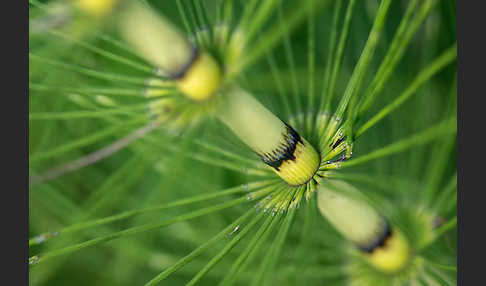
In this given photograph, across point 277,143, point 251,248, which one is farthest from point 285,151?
point 251,248

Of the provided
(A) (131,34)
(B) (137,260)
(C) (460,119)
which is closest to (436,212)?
(C) (460,119)

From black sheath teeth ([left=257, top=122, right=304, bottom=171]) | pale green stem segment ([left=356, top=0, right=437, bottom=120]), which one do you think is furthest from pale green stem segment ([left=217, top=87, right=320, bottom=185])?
pale green stem segment ([left=356, top=0, right=437, bottom=120])

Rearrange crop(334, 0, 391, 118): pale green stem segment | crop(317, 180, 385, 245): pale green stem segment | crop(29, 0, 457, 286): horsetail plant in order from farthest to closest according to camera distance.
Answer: crop(317, 180, 385, 245): pale green stem segment → crop(29, 0, 457, 286): horsetail plant → crop(334, 0, 391, 118): pale green stem segment

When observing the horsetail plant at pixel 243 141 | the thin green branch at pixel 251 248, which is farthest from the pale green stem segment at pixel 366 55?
the thin green branch at pixel 251 248

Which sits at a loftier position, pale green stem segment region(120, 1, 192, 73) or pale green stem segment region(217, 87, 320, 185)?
pale green stem segment region(120, 1, 192, 73)

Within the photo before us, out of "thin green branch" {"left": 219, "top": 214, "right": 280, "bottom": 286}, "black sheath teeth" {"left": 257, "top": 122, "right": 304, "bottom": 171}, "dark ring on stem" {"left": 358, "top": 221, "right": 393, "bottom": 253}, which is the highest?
"black sheath teeth" {"left": 257, "top": 122, "right": 304, "bottom": 171}

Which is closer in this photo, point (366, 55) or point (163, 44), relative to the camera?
point (366, 55)

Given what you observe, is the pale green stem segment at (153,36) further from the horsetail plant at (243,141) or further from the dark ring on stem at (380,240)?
the dark ring on stem at (380,240)

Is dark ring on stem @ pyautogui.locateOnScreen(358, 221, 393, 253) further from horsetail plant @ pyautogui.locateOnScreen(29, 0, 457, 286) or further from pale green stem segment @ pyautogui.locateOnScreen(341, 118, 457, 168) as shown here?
pale green stem segment @ pyautogui.locateOnScreen(341, 118, 457, 168)

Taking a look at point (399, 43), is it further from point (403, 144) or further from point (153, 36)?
point (153, 36)
